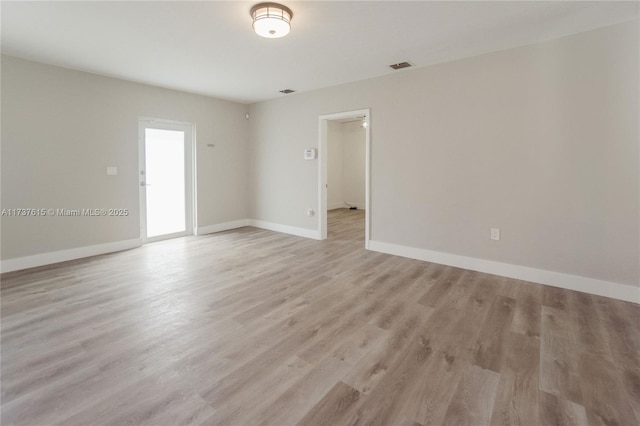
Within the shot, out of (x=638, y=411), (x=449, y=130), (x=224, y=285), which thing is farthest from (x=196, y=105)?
(x=638, y=411)

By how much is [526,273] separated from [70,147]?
5.99 metres

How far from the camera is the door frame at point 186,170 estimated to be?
5.04 m

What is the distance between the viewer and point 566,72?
3.19 metres

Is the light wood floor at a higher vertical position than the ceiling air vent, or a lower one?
lower

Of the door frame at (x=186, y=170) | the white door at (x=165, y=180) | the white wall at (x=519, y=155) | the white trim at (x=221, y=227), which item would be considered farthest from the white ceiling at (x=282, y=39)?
the white trim at (x=221, y=227)

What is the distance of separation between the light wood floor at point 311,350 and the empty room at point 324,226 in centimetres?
2

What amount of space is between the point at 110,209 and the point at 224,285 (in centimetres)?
264

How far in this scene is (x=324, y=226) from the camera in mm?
5543

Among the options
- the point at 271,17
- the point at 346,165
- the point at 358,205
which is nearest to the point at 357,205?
the point at 358,205

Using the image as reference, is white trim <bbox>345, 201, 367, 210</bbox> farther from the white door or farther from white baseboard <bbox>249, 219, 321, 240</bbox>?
the white door

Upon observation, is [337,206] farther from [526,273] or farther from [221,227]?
[526,273]

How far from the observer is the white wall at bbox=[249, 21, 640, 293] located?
118 inches

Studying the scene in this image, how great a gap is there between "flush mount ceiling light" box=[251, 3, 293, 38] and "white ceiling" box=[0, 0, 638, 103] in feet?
0.23

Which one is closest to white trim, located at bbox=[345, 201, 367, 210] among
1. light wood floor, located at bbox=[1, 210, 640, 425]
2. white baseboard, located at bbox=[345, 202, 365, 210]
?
white baseboard, located at bbox=[345, 202, 365, 210]
